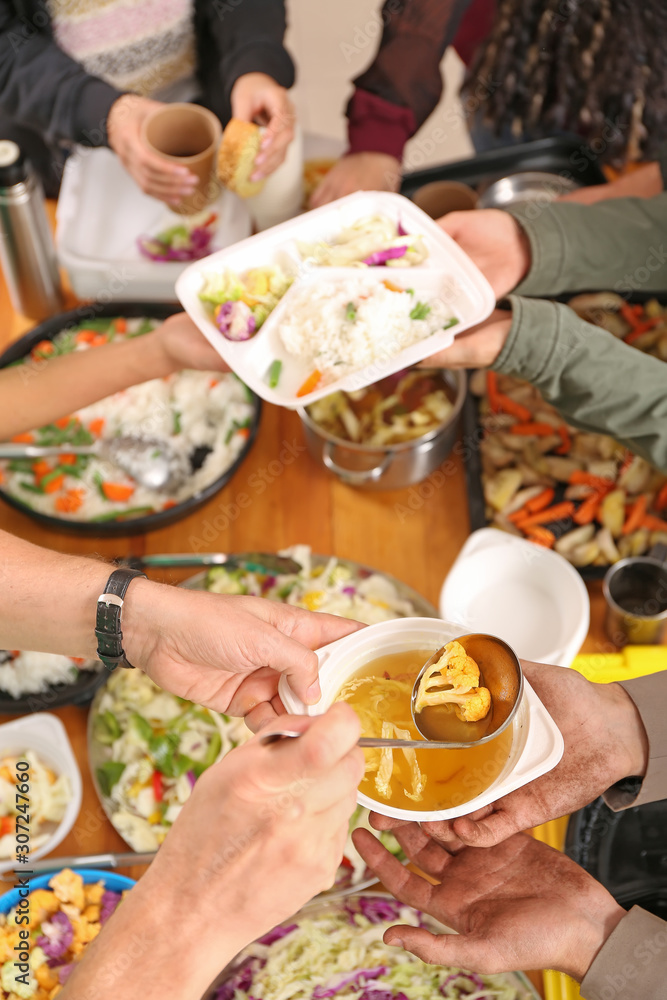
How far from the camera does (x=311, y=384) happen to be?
1.56 meters

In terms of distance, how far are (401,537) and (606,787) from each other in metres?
0.75

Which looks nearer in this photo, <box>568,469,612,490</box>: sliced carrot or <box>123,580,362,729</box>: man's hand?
<box>123,580,362,729</box>: man's hand

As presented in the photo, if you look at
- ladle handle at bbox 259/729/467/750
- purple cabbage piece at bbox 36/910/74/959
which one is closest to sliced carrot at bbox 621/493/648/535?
ladle handle at bbox 259/729/467/750

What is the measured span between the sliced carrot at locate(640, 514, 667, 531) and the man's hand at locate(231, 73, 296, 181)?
46.7 inches

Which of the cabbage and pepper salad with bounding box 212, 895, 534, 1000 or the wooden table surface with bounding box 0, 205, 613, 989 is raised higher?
the wooden table surface with bounding box 0, 205, 613, 989

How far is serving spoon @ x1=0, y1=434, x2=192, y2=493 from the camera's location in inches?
73.5

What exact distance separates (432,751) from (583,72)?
7.08ft

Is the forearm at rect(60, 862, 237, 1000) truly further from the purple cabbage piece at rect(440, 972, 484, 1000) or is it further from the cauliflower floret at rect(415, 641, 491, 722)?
the purple cabbage piece at rect(440, 972, 484, 1000)

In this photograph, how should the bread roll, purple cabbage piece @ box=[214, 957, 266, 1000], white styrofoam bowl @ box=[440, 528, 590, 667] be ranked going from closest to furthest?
purple cabbage piece @ box=[214, 957, 266, 1000], white styrofoam bowl @ box=[440, 528, 590, 667], the bread roll

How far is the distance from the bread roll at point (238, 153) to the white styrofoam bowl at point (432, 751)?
3.81 ft

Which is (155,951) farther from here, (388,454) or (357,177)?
(357,177)

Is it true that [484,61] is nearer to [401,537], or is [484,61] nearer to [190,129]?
[190,129]

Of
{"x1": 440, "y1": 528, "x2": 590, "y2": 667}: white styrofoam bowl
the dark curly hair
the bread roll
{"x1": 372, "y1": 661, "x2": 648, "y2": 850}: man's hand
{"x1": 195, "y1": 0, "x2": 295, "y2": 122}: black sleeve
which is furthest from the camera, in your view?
the dark curly hair

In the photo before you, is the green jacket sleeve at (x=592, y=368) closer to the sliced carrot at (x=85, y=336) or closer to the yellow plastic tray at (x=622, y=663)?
the yellow plastic tray at (x=622, y=663)
